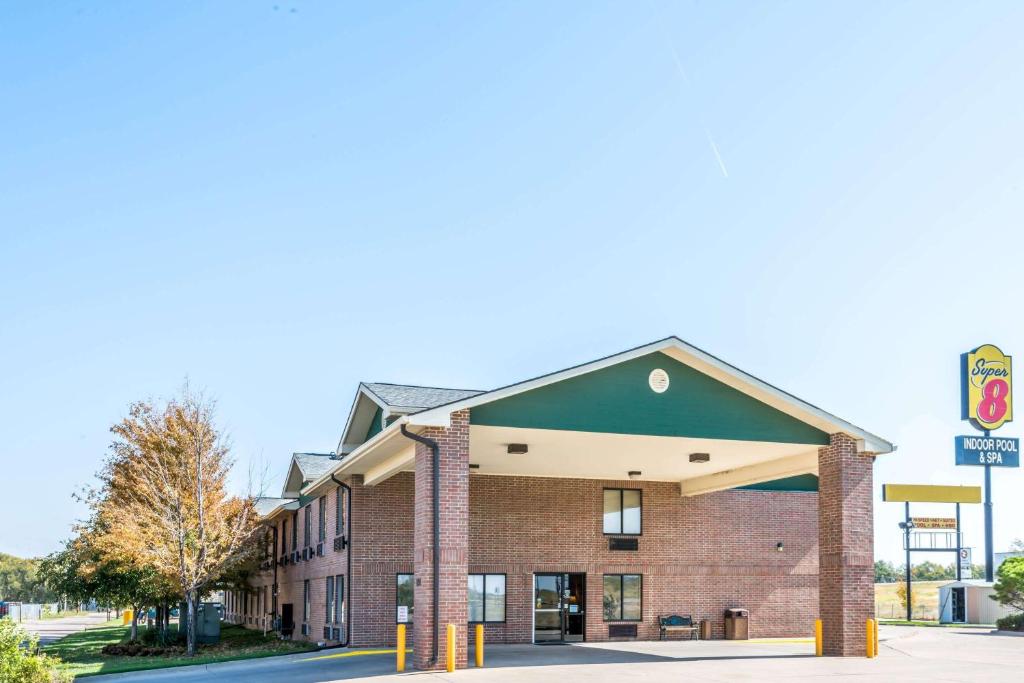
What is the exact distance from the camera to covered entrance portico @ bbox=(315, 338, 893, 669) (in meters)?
20.7

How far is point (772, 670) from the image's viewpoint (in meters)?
20.2

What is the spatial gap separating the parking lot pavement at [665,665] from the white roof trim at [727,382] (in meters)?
4.58

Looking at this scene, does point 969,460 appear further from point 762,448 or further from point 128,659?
point 128,659

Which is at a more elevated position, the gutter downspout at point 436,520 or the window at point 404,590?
the gutter downspout at point 436,520

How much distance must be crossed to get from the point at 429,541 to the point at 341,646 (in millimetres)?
8784

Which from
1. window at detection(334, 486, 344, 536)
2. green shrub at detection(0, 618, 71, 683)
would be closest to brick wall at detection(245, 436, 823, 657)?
window at detection(334, 486, 344, 536)

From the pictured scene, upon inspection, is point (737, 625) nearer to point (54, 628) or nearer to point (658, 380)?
point (658, 380)

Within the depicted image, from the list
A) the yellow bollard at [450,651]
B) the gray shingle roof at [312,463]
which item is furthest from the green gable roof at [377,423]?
the yellow bollard at [450,651]

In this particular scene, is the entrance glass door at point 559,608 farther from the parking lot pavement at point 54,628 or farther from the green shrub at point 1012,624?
the parking lot pavement at point 54,628

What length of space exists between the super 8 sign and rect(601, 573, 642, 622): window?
73.0ft

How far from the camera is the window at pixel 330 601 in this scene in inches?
1179

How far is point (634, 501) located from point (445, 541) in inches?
461

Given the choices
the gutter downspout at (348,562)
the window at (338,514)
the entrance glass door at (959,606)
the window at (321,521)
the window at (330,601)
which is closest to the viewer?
the gutter downspout at (348,562)

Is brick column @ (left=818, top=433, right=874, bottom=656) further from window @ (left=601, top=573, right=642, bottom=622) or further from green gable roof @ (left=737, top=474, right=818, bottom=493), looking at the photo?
green gable roof @ (left=737, top=474, right=818, bottom=493)
